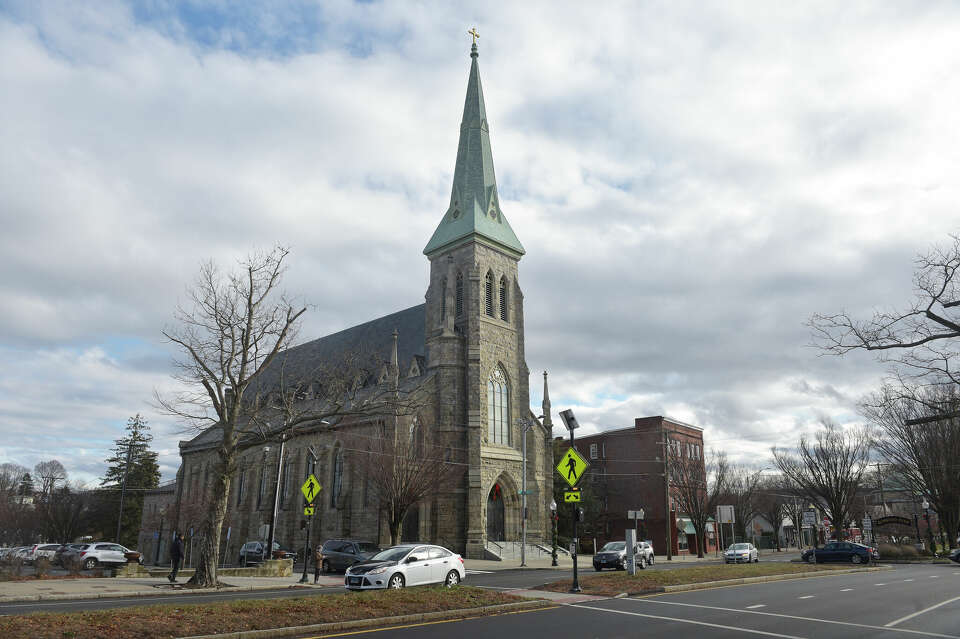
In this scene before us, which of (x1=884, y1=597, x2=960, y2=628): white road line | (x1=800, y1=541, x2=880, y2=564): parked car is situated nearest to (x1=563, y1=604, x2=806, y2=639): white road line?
(x1=884, y1=597, x2=960, y2=628): white road line

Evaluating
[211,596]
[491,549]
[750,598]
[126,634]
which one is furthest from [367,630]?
[491,549]

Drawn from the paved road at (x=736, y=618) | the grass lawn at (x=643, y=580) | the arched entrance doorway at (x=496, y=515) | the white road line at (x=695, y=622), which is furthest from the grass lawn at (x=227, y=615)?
the arched entrance doorway at (x=496, y=515)

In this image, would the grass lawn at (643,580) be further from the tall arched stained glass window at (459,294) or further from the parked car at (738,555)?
the tall arched stained glass window at (459,294)

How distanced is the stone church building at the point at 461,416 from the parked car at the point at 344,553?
8.11 m

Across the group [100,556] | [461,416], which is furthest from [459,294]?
[100,556]

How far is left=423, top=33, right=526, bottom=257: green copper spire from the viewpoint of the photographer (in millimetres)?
49375

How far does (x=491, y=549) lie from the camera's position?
134ft

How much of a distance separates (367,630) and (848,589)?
53.5 feet

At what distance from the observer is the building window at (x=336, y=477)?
4691 centimetres

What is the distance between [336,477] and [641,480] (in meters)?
31.1

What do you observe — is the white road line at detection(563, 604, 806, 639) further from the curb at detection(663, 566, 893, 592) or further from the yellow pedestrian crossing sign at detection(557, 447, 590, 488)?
the curb at detection(663, 566, 893, 592)

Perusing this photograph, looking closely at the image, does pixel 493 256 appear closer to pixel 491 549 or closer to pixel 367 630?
pixel 491 549

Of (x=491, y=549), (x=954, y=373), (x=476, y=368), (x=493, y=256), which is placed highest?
(x=493, y=256)

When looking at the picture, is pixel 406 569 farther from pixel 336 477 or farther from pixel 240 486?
pixel 240 486
